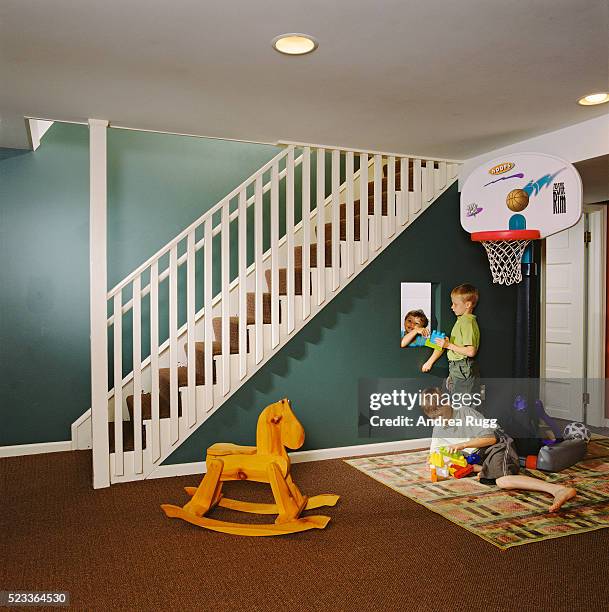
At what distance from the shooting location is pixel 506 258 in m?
4.49

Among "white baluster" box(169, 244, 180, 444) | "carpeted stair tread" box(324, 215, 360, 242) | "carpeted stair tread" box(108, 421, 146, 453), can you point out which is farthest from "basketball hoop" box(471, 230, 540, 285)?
"carpeted stair tread" box(108, 421, 146, 453)

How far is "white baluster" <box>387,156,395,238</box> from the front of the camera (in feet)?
16.1

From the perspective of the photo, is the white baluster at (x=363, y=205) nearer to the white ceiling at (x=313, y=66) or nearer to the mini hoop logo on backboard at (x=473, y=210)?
the white ceiling at (x=313, y=66)

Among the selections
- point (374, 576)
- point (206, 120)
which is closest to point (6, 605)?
point (374, 576)

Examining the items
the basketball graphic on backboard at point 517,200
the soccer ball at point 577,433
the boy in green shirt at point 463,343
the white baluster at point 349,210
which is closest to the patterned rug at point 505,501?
the soccer ball at point 577,433

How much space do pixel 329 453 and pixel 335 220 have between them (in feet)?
5.94

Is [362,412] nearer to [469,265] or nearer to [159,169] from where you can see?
[469,265]

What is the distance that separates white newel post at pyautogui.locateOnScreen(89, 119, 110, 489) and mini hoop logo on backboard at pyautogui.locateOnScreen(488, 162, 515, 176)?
2.68 m

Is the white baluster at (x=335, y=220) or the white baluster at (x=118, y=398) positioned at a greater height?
the white baluster at (x=335, y=220)

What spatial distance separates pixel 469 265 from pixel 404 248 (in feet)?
2.18

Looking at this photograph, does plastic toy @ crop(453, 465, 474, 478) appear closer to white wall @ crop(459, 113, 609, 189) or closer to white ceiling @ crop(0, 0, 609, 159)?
white wall @ crop(459, 113, 609, 189)

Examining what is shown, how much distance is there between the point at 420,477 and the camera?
4.19 m

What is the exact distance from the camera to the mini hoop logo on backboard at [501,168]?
4.23 m

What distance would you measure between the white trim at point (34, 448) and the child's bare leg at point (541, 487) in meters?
3.33
